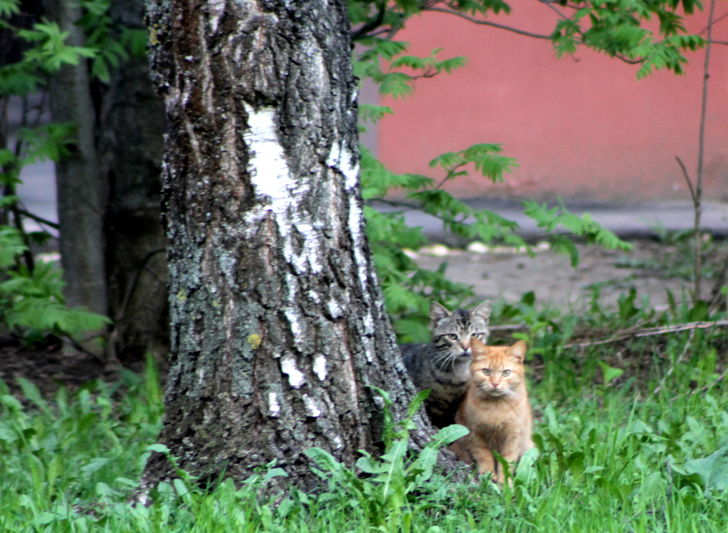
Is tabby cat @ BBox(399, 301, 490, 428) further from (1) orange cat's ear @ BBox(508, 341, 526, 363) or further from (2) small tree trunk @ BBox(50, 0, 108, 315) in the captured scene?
(2) small tree trunk @ BBox(50, 0, 108, 315)

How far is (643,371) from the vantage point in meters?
4.33

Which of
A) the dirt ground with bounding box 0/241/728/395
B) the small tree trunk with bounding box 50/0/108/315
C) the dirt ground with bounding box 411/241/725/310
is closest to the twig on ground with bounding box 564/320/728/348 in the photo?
the dirt ground with bounding box 0/241/728/395

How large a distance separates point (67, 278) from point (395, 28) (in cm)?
262

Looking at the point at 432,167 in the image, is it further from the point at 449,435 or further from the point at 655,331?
the point at 449,435

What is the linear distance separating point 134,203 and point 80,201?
34 centimetres

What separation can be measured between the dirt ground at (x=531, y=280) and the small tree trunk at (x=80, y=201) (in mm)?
450

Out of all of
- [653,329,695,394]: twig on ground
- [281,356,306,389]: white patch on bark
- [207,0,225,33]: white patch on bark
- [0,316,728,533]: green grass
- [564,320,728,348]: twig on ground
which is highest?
[207,0,225,33]: white patch on bark

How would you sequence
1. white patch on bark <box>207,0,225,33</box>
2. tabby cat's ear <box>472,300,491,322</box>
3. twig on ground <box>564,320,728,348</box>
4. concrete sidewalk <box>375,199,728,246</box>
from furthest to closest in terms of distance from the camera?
concrete sidewalk <box>375,199,728,246</box> < twig on ground <box>564,320,728,348</box> < tabby cat's ear <box>472,300,491,322</box> < white patch on bark <box>207,0,225,33</box>

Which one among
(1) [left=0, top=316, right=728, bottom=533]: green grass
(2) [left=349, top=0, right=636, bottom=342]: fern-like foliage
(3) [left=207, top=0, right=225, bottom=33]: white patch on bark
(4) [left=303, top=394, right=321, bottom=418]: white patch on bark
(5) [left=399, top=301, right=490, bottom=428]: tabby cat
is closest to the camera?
(1) [left=0, top=316, right=728, bottom=533]: green grass

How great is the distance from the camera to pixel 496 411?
10.2 feet

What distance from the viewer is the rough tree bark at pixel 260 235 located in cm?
242

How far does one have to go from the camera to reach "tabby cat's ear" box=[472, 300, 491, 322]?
378 cm

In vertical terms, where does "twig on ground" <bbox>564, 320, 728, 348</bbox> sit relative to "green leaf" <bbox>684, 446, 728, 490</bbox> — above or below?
above

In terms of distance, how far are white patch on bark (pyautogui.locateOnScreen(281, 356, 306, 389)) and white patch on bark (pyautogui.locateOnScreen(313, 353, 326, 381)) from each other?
0.17ft
